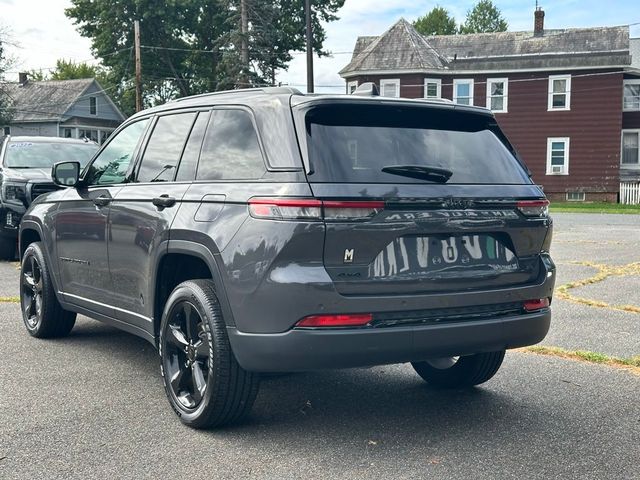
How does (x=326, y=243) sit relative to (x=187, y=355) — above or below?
above

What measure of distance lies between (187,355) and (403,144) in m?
1.69

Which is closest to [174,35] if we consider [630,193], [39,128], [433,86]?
[39,128]

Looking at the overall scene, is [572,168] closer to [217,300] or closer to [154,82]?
[154,82]

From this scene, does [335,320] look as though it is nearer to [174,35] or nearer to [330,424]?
[330,424]

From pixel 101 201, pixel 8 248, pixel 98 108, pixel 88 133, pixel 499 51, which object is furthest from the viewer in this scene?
pixel 98 108

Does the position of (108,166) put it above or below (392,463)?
above

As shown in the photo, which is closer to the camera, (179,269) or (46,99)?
(179,269)

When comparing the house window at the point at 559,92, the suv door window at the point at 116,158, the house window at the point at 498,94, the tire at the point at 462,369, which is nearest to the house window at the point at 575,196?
the house window at the point at 559,92

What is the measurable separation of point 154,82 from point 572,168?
97.3ft

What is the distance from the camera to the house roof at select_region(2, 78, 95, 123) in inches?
2501

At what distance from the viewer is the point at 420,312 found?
13.1 ft

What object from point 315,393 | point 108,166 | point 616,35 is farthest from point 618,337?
point 616,35

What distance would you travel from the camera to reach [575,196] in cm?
3909

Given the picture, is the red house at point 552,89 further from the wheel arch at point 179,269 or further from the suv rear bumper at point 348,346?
the suv rear bumper at point 348,346
